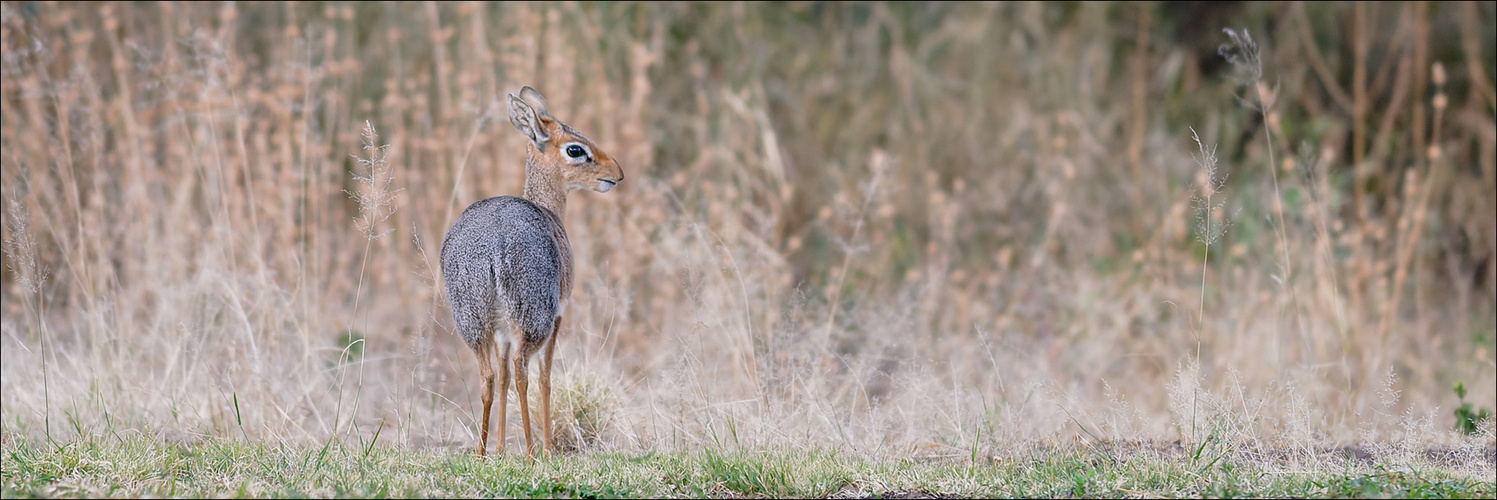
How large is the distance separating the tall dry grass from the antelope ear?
412 millimetres

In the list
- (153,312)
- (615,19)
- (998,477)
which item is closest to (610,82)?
(615,19)

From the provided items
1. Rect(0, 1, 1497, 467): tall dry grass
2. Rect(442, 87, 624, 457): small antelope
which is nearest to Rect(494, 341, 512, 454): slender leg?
Rect(442, 87, 624, 457): small antelope

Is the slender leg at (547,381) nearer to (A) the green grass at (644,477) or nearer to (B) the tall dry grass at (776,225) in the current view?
(A) the green grass at (644,477)

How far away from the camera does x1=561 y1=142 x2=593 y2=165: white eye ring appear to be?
498 centimetres

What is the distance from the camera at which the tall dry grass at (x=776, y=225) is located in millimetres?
5590

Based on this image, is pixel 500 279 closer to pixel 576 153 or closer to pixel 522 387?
pixel 522 387

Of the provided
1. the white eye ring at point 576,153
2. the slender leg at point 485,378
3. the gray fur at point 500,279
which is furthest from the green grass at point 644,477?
the white eye ring at point 576,153

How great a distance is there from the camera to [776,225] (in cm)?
905

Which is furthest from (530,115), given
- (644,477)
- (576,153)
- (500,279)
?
(644,477)

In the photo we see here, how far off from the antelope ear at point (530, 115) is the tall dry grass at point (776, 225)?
412 millimetres

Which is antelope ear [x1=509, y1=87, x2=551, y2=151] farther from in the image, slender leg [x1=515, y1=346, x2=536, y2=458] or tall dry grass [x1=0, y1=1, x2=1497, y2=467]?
slender leg [x1=515, y1=346, x2=536, y2=458]

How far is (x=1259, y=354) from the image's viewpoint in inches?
297

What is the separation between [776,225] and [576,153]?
13.6ft

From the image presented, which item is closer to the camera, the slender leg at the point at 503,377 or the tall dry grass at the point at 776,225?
the slender leg at the point at 503,377
